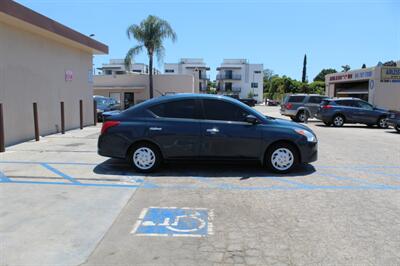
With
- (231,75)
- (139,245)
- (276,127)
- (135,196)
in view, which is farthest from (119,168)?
(231,75)

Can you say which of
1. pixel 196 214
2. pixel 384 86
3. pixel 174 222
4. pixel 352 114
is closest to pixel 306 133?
pixel 196 214

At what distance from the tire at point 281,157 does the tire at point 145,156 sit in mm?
2304

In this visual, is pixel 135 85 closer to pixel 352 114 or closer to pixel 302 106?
pixel 302 106

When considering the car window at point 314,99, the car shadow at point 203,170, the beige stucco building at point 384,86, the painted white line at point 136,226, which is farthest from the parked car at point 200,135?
the beige stucco building at point 384,86

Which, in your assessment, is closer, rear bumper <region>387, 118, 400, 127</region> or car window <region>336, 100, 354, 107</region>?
rear bumper <region>387, 118, 400, 127</region>

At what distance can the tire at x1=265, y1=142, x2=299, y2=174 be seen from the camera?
7.81m

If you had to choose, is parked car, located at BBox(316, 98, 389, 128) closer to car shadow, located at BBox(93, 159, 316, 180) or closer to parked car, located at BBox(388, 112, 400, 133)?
parked car, located at BBox(388, 112, 400, 133)

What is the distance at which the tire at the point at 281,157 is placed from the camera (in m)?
7.81

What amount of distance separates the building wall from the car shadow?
14.5 feet

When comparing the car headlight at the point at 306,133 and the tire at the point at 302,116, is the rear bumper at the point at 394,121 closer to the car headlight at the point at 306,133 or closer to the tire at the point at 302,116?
the tire at the point at 302,116

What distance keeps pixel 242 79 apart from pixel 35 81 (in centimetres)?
9125

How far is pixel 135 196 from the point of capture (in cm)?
612

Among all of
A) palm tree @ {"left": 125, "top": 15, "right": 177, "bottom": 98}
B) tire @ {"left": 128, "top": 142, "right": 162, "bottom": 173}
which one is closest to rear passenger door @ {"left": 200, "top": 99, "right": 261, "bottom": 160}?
tire @ {"left": 128, "top": 142, "right": 162, "bottom": 173}

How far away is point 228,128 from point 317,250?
151 inches
